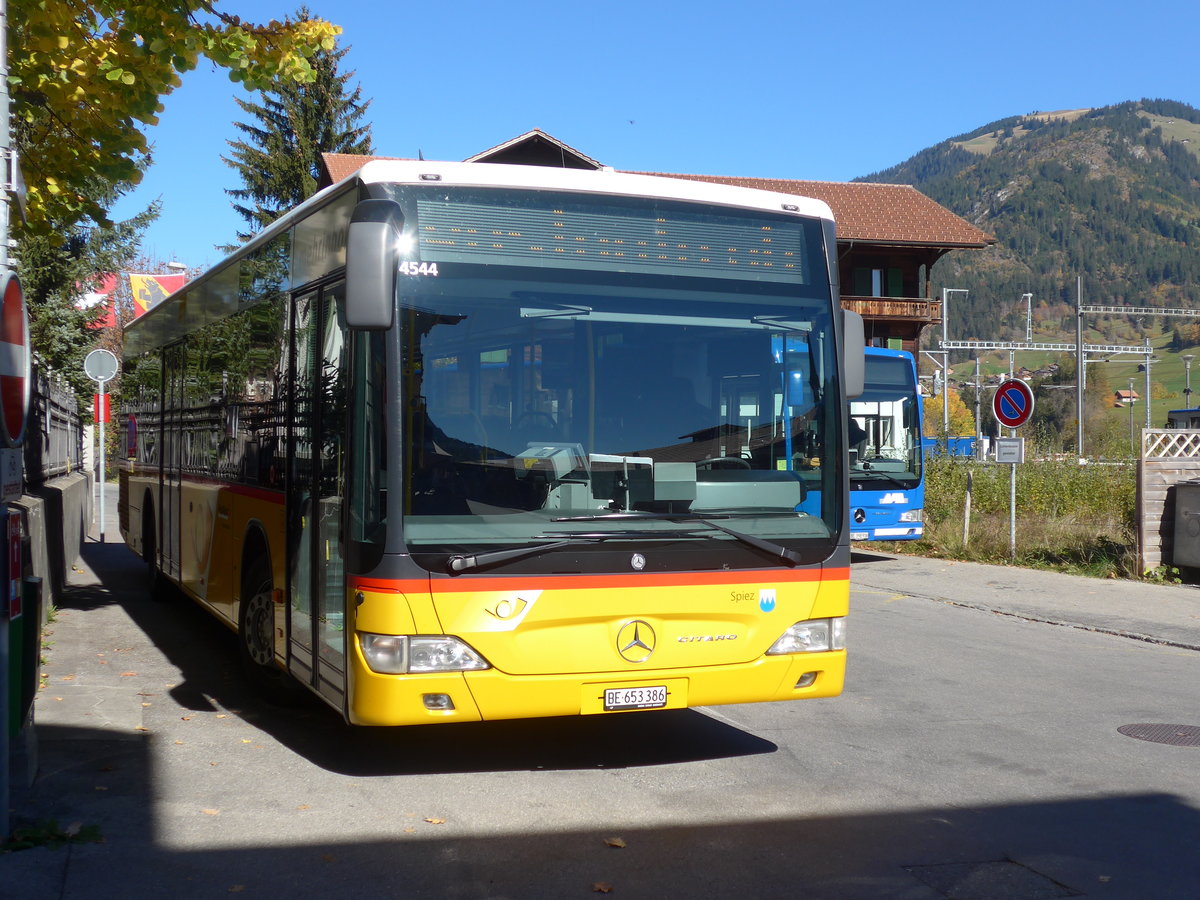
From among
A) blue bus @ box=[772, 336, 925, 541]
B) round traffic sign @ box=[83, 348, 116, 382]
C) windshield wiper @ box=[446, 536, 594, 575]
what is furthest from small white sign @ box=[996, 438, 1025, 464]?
round traffic sign @ box=[83, 348, 116, 382]

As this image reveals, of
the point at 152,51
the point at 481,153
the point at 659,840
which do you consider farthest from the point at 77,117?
the point at 481,153

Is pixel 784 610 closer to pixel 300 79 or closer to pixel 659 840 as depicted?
pixel 659 840

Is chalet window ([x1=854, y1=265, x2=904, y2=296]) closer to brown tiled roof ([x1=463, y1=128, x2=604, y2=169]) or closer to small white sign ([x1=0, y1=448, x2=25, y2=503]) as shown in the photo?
brown tiled roof ([x1=463, y1=128, x2=604, y2=169])

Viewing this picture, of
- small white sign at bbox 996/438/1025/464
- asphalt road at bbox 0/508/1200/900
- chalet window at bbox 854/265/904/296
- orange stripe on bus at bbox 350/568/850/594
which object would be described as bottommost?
asphalt road at bbox 0/508/1200/900

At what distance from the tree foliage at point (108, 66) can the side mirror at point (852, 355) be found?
545cm

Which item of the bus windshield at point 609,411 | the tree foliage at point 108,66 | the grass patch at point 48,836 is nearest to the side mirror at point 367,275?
the bus windshield at point 609,411

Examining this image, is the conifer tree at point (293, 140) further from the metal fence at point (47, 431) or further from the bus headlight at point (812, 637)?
the bus headlight at point (812, 637)

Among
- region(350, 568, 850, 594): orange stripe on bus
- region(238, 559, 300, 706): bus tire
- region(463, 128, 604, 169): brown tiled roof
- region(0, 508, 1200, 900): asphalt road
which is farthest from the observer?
region(463, 128, 604, 169): brown tiled roof

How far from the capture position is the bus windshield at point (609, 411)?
20.4 ft

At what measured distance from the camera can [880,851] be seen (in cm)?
555

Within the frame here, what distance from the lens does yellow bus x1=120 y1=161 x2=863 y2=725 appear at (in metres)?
6.14

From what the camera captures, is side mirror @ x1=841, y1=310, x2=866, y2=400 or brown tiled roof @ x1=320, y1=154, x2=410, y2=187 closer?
side mirror @ x1=841, y1=310, x2=866, y2=400

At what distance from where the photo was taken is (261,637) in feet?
27.5

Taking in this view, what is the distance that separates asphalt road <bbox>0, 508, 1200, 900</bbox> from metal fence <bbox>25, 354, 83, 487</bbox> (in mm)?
3477
